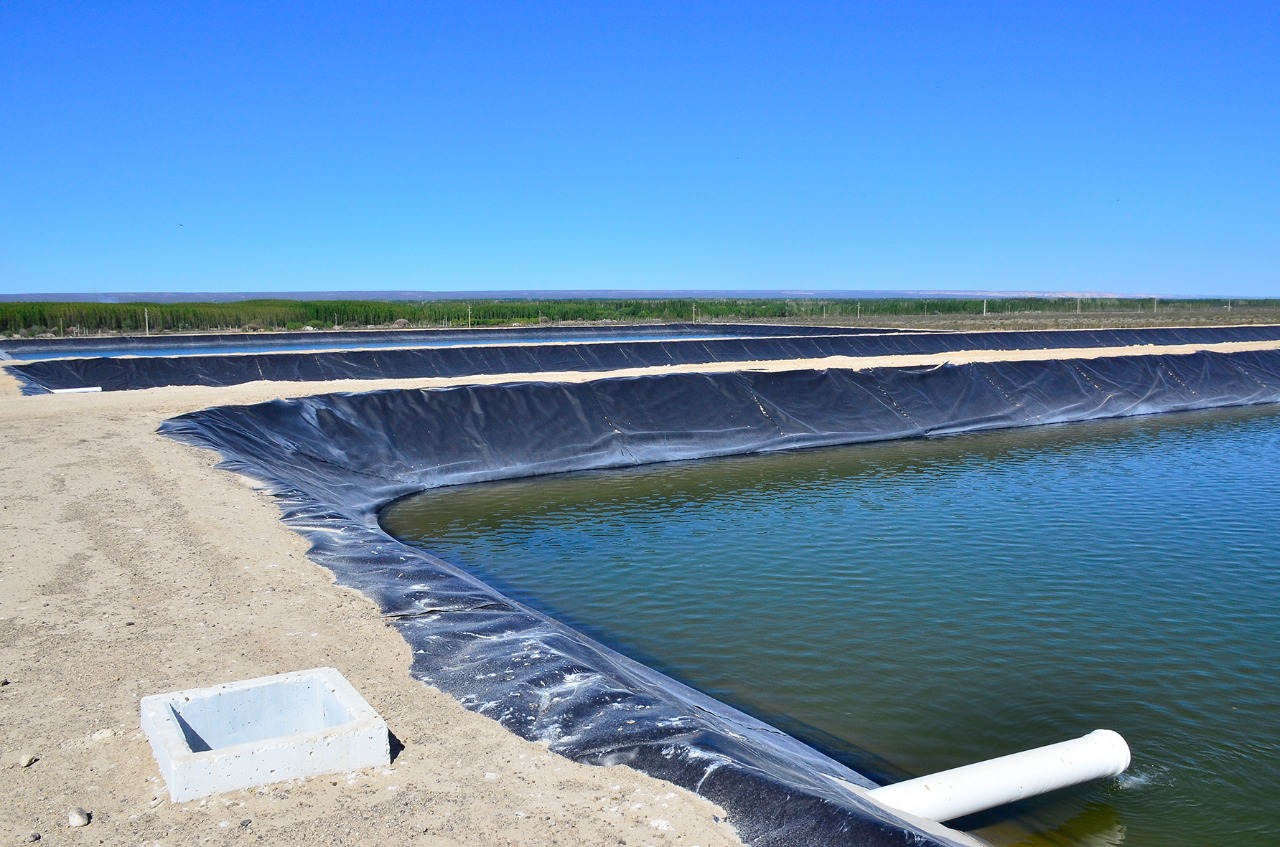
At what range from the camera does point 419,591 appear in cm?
633

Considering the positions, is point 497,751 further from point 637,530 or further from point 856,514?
point 856,514

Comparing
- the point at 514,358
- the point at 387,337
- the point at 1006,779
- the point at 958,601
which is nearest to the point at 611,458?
the point at 958,601

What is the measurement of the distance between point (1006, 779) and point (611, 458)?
10515mm

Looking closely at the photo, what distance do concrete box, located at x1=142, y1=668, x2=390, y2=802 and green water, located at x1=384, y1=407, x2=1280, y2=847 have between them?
2618 millimetres

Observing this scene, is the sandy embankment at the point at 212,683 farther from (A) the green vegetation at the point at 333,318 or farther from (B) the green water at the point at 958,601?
(A) the green vegetation at the point at 333,318

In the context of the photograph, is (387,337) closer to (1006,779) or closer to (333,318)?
(333,318)

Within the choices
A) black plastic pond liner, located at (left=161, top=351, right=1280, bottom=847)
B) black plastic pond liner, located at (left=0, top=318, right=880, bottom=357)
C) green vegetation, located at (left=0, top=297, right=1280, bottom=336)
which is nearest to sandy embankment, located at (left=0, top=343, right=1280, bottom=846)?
black plastic pond liner, located at (left=161, top=351, right=1280, bottom=847)

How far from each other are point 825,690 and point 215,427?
29.4ft

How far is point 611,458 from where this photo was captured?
581 inches

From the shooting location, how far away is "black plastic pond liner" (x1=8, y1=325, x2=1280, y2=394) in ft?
70.4

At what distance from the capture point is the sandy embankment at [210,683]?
138 inches

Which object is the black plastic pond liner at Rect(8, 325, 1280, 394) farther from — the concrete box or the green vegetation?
the concrete box

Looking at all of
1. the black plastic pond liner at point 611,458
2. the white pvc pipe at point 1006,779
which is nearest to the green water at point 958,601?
the white pvc pipe at point 1006,779

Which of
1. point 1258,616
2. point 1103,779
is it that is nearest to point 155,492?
point 1103,779
